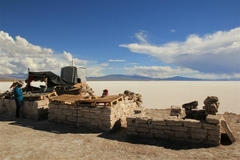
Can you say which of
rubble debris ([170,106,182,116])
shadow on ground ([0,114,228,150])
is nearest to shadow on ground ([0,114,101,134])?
shadow on ground ([0,114,228,150])

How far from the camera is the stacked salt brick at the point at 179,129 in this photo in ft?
22.1

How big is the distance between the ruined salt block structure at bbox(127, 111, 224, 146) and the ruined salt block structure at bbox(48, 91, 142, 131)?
3.94ft

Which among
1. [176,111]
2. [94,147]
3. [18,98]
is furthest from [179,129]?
[18,98]

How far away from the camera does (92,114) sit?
920cm

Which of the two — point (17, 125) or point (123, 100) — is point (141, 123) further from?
point (17, 125)

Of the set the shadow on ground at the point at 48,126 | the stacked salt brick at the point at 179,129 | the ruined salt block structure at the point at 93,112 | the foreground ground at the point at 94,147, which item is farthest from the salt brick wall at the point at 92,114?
the stacked salt brick at the point at 179,129

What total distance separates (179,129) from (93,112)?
402cm

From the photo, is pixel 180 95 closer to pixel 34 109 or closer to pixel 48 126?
pixel 34 109

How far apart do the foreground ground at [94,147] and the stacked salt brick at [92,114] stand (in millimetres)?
419

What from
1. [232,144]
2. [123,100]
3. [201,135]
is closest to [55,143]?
[123,100]

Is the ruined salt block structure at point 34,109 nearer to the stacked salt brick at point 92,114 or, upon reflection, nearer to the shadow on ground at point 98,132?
the shadow on ground at point 98,132

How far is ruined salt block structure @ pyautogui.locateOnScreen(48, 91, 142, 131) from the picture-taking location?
8844 mm

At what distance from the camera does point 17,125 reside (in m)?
10.4

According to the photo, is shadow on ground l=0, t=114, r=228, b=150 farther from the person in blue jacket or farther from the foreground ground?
the person in blue jacket
